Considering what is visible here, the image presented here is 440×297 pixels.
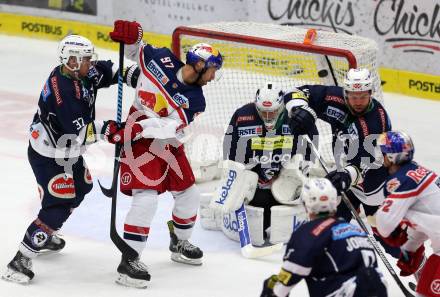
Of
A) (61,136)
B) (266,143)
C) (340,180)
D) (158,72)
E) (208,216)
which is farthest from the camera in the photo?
(208,216)

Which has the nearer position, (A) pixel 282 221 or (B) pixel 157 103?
(B) pixel 157 103

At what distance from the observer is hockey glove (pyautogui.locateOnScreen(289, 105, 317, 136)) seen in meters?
5.31

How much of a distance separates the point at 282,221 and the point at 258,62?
1.51 meters

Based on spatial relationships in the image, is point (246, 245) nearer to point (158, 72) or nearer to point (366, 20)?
point (158, 72)

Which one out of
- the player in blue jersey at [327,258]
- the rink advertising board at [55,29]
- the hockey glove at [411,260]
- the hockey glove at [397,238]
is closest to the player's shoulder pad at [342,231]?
the player in blue jersey at [327,258]

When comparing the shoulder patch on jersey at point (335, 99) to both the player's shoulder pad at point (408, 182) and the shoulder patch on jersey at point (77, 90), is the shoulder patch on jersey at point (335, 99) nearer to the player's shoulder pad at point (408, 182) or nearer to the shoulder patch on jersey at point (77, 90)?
the player's shoulder pad at point (408, 182)

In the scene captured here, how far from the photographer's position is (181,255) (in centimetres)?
555

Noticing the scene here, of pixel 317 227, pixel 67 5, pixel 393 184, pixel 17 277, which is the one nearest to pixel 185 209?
pixel 17 277

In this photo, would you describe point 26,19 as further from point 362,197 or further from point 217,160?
point 362,197

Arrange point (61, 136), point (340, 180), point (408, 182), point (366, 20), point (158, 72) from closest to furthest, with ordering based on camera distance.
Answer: point (408, 182), point (340, 180), point (61, 136), point (158, 72), point (366, 20)

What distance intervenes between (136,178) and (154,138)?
0.76 ft

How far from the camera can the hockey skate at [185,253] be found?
551 cm

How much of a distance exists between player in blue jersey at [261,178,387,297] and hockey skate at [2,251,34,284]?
1.69 m

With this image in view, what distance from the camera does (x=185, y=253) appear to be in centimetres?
552
